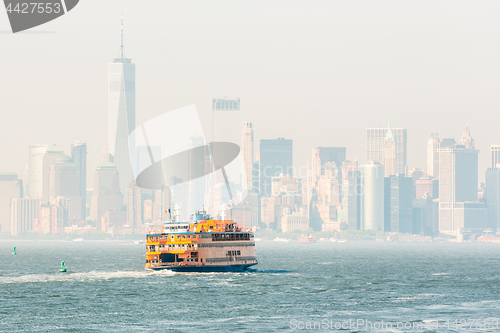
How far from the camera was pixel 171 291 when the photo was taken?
116000 mm

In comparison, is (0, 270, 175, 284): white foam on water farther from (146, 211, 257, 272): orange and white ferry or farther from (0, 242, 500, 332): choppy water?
(146, 211, 257, 272): orange and white ferry

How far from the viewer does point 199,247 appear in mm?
135500

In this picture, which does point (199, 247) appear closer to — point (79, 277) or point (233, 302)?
point (79, 277)

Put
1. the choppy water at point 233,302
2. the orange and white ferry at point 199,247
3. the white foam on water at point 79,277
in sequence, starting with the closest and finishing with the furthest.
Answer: the choppy water at point 233,302 < the orange and white ferry at point 199,247 < the white foam on water at point 79,277

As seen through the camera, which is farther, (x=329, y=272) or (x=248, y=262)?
(x=329, y=272)

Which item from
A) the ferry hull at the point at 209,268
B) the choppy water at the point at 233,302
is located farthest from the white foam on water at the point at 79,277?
the ferry hull at the point at 209,268

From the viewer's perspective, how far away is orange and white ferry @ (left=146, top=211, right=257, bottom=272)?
13588 cm

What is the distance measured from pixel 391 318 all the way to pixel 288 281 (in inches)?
1746

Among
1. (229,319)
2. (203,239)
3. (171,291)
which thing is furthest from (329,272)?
(229,319)

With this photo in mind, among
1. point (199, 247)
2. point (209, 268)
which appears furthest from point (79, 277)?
point (209, 268)

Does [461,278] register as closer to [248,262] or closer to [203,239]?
[248,262]

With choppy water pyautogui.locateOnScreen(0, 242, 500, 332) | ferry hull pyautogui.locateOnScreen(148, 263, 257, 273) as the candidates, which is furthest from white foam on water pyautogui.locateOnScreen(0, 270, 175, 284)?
ferry hull pyautogui.locateOnScreen(148, 263, 257, 273)

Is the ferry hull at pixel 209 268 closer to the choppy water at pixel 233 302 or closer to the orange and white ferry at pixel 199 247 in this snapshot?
the orange and white ferry at pixel 199 247

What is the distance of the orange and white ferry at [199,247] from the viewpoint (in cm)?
13588
